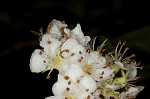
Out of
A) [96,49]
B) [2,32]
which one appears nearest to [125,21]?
[2,32]

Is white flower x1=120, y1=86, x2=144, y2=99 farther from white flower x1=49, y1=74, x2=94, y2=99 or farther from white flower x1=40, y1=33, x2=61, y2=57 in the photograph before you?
white flower x1=40, y1=33, x2=61, y2=57

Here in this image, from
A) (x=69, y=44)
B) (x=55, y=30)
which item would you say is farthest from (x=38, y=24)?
(x=69, y=44)

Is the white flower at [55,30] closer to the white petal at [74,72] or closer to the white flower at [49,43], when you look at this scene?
the white flower at [49,43]

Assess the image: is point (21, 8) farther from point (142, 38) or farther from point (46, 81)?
point (142, 38)

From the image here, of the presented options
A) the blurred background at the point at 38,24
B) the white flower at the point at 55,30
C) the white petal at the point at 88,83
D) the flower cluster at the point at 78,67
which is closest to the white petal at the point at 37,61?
the flower cluster at the point at 78,67

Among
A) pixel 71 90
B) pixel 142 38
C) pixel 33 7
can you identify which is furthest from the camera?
pixel 33 7

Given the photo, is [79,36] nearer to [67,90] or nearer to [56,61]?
[56,61]
